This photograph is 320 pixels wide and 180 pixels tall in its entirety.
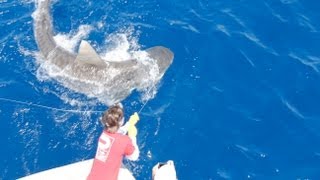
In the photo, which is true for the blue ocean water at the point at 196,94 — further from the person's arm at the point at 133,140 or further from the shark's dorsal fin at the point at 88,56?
the person's arm at the point at 133,140

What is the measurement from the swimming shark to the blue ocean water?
25cm

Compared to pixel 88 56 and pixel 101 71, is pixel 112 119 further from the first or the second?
pixel 101 71

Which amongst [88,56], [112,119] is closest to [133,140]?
[112,119]

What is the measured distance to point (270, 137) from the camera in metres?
13.3

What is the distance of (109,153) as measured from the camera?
10250 millimetres

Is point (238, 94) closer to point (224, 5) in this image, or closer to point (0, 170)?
point (224, 5)

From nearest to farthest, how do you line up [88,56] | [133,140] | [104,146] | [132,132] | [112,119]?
[112,119]
[104,146]
[133,140]
[132,132]
[88,56]

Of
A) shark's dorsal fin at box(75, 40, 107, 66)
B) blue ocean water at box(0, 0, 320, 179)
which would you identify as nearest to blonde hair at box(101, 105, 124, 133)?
blue ocean water at box(0, 0, 320, 179)

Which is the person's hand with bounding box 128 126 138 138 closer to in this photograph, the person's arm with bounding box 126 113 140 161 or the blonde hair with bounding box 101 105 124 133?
the person's arm with bounding box 126 113 140 161

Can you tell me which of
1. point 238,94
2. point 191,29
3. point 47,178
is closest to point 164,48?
point 191,29

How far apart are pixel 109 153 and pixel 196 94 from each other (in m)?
4.44

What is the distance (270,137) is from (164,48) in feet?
13.1

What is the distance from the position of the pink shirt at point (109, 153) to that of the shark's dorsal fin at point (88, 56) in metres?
3.49

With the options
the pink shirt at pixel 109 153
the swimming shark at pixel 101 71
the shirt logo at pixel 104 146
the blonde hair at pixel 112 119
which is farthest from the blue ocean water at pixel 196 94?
the blonde hair at pixel 112 119
